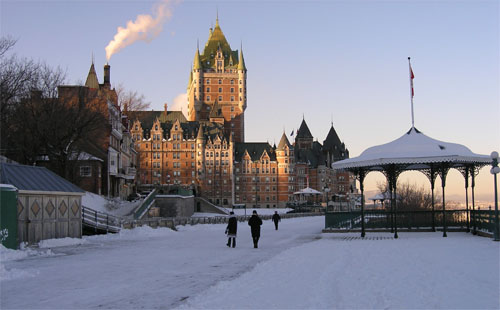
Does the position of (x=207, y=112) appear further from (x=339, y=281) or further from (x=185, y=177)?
(x=339, y=281)

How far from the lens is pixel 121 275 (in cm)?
1522

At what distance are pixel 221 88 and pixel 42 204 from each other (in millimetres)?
140928

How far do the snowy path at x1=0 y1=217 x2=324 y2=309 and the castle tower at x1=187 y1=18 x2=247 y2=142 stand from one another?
13650 centimetres

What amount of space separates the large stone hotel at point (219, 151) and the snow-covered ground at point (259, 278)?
110893mm

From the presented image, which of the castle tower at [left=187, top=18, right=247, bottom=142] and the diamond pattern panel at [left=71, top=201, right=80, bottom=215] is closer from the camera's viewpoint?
the diamond pattern panel at [left=71, top=201, right=80, bottom=215]

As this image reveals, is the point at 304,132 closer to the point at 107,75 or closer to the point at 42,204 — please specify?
the point at 107,75

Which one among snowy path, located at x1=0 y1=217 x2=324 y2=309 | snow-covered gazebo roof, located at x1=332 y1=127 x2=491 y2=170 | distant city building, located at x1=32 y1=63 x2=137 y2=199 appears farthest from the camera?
distant city building, located at x1=32 y1=63 x2=137 y2=199

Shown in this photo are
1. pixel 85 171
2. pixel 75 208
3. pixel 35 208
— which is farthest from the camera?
pixel 85 171

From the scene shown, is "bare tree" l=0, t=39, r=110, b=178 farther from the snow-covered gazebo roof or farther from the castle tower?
the castle tower

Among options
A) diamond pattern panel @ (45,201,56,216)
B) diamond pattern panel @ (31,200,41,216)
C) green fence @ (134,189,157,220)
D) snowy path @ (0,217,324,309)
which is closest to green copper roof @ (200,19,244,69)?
green fence @ (134,189,157,220)

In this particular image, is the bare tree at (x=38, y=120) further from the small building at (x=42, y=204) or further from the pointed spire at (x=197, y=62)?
the pointed spire at (x=197, y=62)

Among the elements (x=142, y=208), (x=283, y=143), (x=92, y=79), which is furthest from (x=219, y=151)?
(x=142, y=208)

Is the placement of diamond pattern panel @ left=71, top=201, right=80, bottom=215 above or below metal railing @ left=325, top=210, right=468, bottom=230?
above

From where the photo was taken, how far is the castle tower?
161125 millimetres
